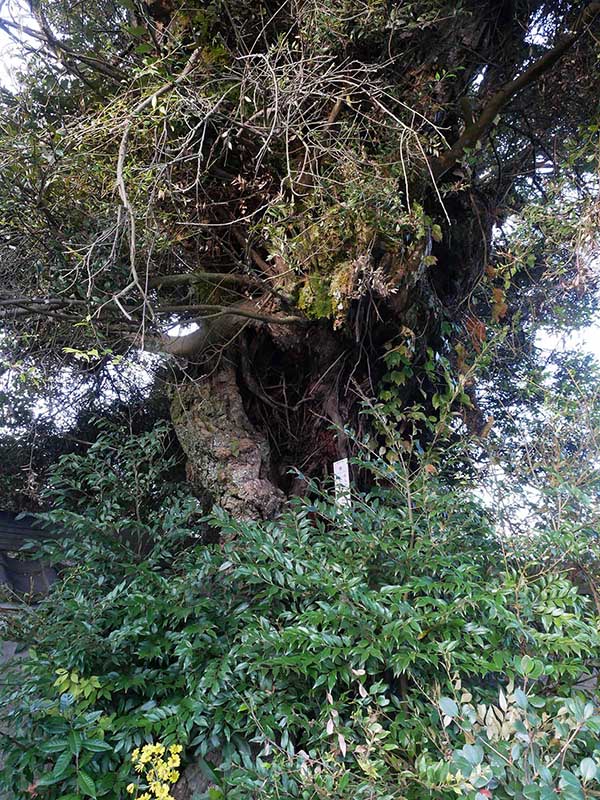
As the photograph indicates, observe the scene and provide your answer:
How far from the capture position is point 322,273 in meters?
2.45

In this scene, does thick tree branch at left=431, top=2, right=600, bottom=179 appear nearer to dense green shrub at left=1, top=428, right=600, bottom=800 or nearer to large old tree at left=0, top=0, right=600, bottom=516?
large old tree at left=0, top=0, right=600, bottom=516

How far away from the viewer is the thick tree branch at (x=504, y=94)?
231 cm

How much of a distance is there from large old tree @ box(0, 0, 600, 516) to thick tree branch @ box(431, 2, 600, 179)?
0.01 m

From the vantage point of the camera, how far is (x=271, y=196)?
280cm

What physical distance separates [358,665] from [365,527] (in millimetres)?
500

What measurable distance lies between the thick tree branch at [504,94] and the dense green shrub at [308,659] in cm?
162

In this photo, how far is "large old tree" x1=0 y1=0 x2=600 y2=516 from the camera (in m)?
2.26

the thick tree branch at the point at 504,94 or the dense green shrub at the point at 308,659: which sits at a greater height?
the thick tree branch at the point at 504,94

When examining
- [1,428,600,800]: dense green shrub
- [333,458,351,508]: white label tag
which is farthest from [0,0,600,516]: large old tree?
[1,428,600,800]: dense green shrub

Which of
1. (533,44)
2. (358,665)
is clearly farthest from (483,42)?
(358,665)

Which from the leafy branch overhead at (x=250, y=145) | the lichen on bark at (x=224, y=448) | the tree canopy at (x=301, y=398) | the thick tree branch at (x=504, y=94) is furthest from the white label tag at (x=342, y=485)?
the thick tree branch at (x=504, y=94)

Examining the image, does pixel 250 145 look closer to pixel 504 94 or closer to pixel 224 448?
pixel 504 94

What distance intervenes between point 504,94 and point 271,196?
1.24 meters

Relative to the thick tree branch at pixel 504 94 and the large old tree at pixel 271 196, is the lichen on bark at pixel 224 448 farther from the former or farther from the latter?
the thick tree branch at pixel 504 94
